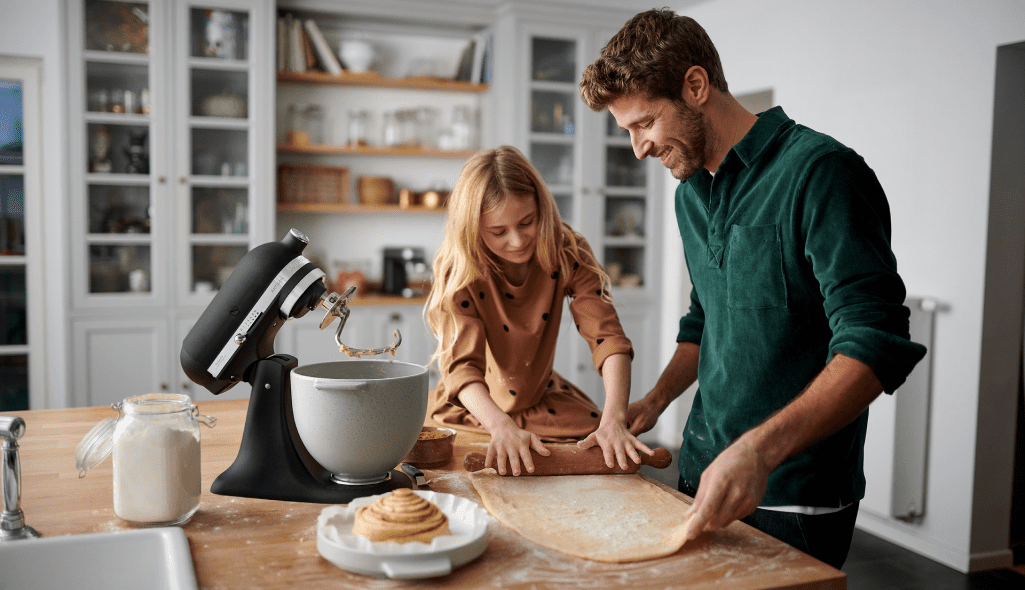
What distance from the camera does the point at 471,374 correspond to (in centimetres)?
142

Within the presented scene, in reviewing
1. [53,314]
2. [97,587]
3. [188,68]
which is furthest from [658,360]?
[97,587]

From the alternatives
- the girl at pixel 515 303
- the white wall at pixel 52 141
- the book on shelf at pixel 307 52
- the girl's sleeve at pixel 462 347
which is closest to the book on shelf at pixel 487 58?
the book on shelf at pixel 307 52

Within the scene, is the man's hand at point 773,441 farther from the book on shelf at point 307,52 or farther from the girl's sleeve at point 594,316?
the book on shelf at point 307,52

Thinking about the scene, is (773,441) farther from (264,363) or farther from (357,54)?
(357,54)

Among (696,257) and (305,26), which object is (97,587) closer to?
(696,257)

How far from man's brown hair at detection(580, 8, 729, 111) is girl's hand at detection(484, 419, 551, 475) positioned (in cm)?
59

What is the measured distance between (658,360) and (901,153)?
6.16 ft

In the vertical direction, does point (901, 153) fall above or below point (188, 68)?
below

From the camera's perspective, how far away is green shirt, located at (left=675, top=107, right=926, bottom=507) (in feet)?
3.29

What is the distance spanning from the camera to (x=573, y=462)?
3.78 feet

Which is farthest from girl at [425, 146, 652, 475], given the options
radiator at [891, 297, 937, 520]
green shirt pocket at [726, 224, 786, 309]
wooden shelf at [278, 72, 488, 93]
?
wooden shelf at [278, 72, 488, 93]

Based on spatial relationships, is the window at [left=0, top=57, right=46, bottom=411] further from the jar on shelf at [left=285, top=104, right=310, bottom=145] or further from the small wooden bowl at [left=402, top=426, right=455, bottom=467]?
the small wooden bowl at [left=402, top=426, right=455, bottom=467]

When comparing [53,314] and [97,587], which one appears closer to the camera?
[97,587]

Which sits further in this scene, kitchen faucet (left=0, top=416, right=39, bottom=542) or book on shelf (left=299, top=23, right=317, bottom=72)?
book on shelf (left=299, top=23, right=317, bottom=72)
